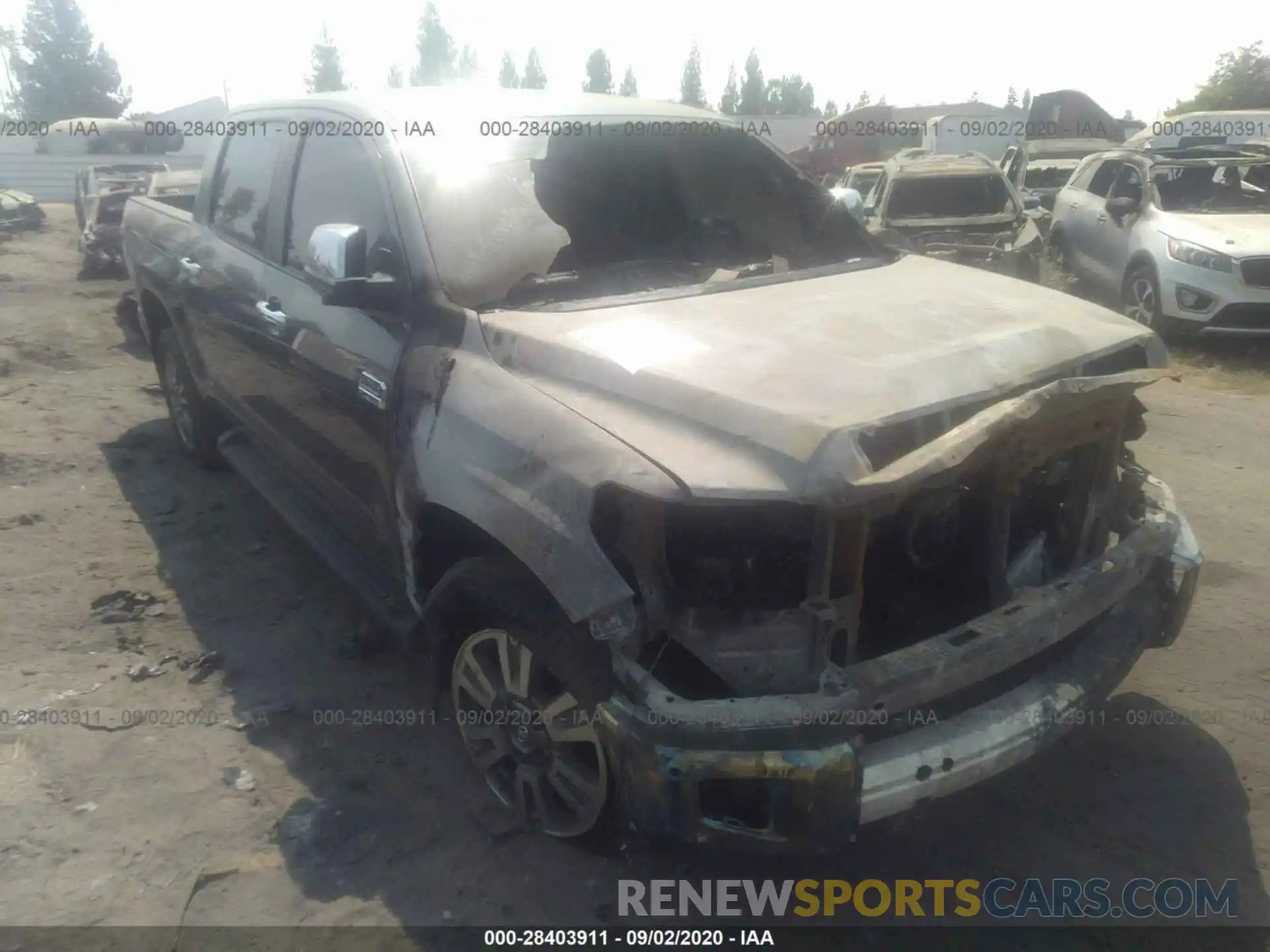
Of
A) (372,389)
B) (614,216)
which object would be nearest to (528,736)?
(372,389)

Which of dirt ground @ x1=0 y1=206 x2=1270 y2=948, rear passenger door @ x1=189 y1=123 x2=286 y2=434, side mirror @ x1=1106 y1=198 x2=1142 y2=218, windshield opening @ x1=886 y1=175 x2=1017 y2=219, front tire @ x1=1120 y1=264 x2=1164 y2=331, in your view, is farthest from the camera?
windshield opening @ x1=886 y1=175 x2=1017 y2=219

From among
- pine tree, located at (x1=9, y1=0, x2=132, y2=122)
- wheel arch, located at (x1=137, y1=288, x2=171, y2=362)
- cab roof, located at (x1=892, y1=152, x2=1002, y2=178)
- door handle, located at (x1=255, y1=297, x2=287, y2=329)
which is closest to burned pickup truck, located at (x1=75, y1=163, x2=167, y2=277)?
wheel arch, located at (x1=137, y1=288, x2=171, y2=362)

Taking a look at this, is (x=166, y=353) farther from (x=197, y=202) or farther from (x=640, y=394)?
(x=640, y=394)

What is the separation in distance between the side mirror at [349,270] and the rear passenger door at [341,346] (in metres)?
0.06

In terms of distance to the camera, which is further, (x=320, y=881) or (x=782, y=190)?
(x=782, y=190)

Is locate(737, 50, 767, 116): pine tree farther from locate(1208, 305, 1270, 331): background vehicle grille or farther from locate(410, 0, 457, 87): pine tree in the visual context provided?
locate(1208, 305, 1270, 331): background vehicle grille

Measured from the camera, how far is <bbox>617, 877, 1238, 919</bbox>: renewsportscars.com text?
2.39 meters

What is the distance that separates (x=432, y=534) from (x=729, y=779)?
1.16 meters

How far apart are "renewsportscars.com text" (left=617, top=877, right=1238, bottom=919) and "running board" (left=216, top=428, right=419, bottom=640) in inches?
44.0

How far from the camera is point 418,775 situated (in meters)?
2.90

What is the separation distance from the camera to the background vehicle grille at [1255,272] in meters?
7.17

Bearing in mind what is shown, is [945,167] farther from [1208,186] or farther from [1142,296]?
[1142,296]

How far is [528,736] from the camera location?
2502mm

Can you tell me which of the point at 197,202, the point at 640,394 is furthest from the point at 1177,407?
the point at 197,202
